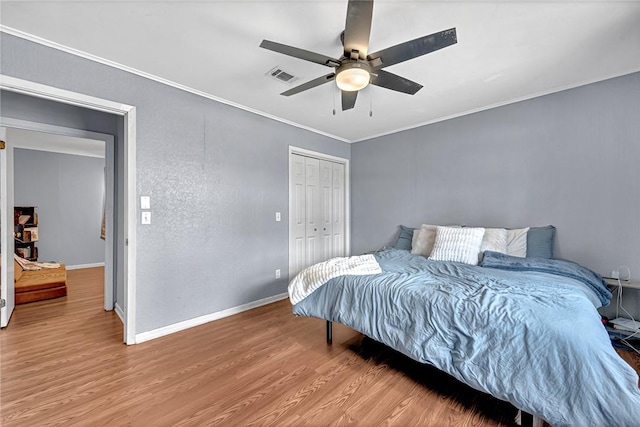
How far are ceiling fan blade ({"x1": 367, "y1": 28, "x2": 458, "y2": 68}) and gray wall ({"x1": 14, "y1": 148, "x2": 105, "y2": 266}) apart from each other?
6.89 meters

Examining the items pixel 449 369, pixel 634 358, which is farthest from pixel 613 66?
pixel 449 369

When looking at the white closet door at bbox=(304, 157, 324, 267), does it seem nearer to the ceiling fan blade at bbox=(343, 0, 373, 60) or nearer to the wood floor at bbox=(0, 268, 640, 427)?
the wood floor at bbox=(0, 268, 640, 427)

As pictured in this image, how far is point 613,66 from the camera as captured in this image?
2.37 meters

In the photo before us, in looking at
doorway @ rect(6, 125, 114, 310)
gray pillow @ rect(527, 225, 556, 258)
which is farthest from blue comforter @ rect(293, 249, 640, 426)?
doorway @ rect(6, 125, 114, 310)

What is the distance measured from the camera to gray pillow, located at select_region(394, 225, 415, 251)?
3757 millimetres

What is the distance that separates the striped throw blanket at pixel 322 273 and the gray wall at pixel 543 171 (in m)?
1.79

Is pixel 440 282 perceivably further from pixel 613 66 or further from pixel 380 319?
pixel 613 66

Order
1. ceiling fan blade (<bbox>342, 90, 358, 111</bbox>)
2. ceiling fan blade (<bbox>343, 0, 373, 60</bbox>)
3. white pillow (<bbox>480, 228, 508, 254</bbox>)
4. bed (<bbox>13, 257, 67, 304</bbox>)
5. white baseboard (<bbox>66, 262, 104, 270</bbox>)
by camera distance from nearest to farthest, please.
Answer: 1. ceiling fan blade (<bbox>343, 0, 373, 60</bbox>)
2. ceiling fan blade (<bbox>342, 90, 358, 111</bbox>)
3. white pillow (<bbox>480, 228, 508, 254</bbox>)
4. bed (<bbox>13, 257, 67, 304</bbox>)
5. white baseboard (<bbox>66, 262, 104, 270</bbox>)

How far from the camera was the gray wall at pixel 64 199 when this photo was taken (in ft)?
17.2

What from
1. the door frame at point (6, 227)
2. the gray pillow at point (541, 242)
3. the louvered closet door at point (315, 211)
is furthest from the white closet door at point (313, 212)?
the door frame at point (6, 227)

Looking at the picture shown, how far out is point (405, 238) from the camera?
3826 millimetres

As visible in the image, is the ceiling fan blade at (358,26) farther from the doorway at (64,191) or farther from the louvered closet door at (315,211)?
the doorway at (64,191)

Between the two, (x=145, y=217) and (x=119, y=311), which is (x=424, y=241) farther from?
(x=119, y=311)

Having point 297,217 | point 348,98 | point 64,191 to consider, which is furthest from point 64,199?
point 348,98
